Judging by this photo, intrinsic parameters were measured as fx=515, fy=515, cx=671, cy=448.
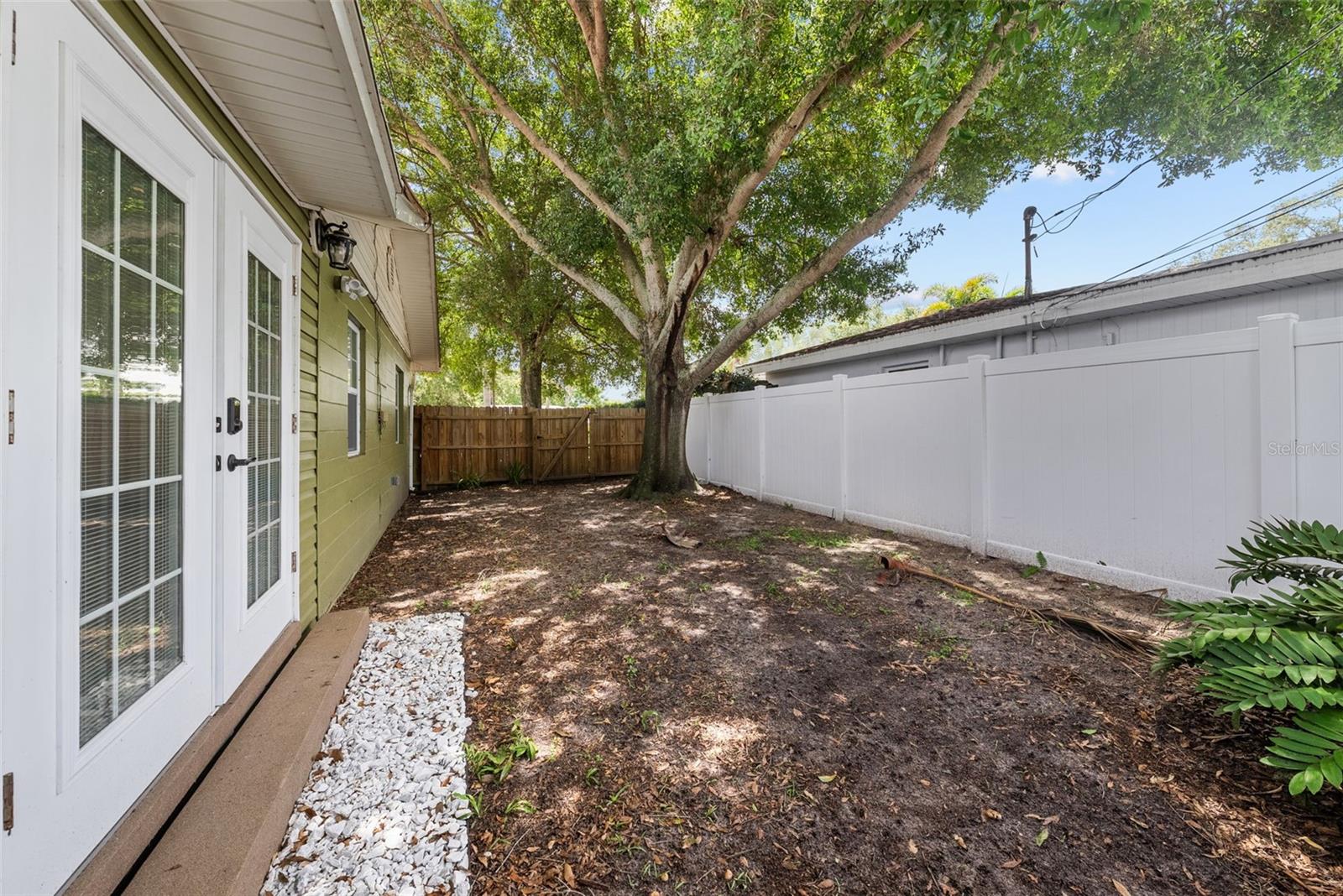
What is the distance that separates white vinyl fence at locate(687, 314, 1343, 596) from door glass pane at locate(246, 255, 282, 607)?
5.30 metres

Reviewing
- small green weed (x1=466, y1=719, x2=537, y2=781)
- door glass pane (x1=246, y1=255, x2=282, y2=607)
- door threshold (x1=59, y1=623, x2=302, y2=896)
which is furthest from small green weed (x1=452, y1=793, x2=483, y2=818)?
door glass pane (x1=246, y1=255, x2=282, y2=607)

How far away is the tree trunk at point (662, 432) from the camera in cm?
867

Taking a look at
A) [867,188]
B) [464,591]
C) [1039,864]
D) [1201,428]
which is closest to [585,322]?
[867,188]

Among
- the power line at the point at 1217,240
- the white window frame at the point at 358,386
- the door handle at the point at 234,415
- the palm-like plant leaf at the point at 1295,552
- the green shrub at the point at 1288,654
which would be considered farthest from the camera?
the power line at the point at 1217,240

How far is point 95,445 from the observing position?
1377mm

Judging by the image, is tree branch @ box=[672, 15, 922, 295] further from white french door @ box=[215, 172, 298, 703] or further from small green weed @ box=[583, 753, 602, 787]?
small green weed @ box=[583, 753, 602, 787]

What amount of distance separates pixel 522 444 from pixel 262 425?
350 inches

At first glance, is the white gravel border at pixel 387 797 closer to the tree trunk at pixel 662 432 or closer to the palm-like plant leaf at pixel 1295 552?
the palm-like plant leaf at pixel 1295 552

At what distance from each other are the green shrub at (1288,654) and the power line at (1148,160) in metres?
7.08

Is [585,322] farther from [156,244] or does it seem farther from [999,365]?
[156,244]

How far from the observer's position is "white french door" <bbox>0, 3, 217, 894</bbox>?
1.13 meters

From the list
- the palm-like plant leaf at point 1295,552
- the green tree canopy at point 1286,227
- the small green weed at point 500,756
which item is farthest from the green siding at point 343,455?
the green tree canopy at point 1286,227

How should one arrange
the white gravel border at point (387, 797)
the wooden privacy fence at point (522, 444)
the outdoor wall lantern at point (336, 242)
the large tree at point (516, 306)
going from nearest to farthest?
1. the white gravel border at point (387, 797)
2. the outdoor wall lantern at point (336, 242)
3. the wooden privacy fence at point (522, 444)
4. the large tree at point (516, 306)

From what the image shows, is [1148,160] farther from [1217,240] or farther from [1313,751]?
[1313,751]
